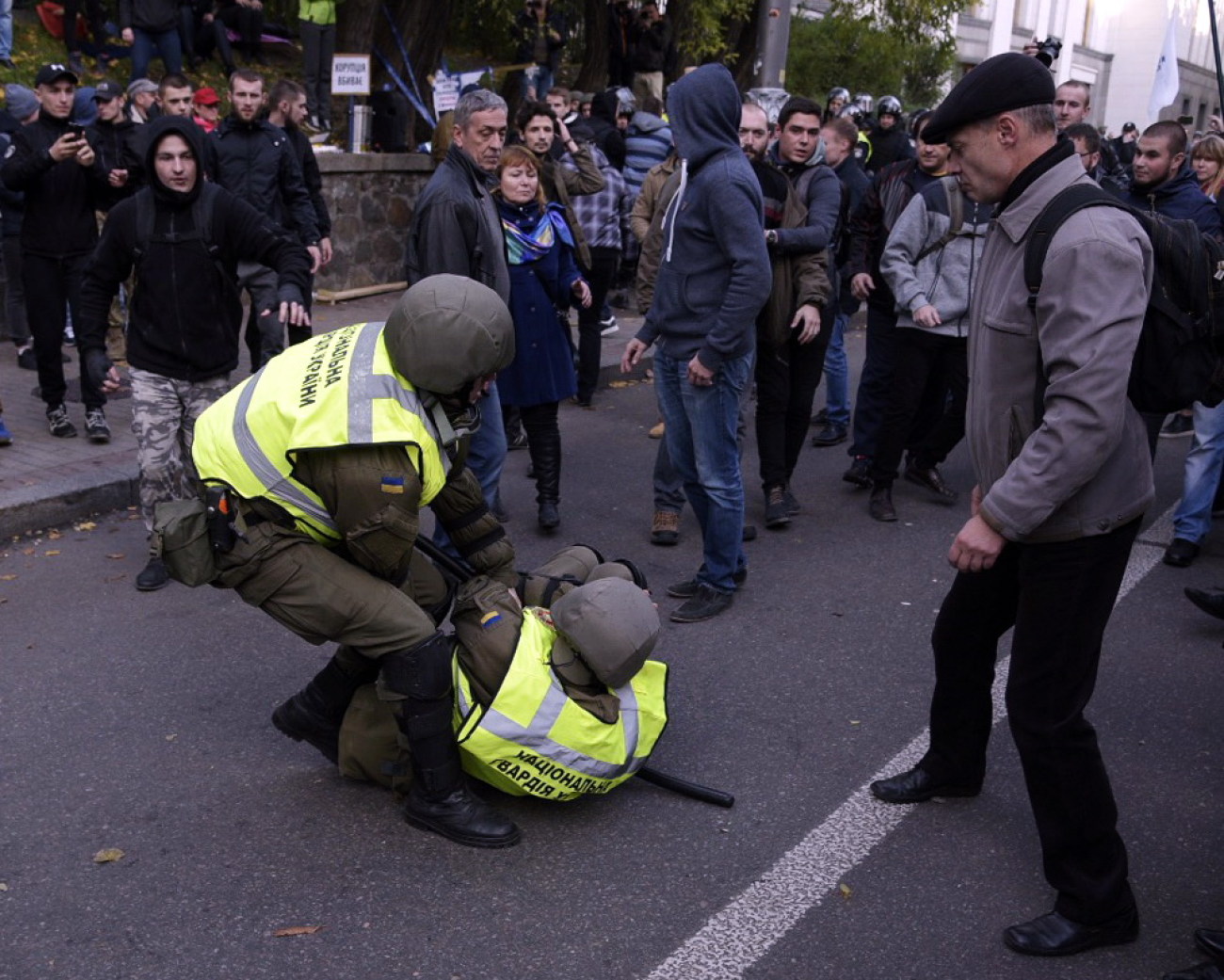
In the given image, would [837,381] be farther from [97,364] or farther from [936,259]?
[97,364]

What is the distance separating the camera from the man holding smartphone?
268 inches

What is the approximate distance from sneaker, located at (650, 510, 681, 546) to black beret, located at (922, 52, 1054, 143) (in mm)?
3290

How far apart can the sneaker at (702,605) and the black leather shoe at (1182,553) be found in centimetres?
218

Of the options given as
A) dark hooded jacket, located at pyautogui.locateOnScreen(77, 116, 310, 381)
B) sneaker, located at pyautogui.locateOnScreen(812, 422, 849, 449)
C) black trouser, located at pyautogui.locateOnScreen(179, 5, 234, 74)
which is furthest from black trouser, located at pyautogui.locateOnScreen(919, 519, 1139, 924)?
black trouser, located at pyautogui.locateOnScreen(179, 5, 234, 74)

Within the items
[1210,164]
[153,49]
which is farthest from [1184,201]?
[153,49]

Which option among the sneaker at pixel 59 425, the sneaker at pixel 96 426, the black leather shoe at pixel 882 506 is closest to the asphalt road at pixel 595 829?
the black leather shoe at pixel 882 506

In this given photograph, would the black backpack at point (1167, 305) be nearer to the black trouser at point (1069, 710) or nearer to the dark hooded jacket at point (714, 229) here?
the black trouser at point (1069, 710)

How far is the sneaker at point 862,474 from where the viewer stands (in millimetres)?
6918

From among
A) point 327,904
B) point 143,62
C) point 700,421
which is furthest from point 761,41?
point 327,904

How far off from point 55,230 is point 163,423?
2319 mm

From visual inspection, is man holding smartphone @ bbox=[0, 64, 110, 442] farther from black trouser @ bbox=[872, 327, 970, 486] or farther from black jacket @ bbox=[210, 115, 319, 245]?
black trouser @ bbox=[872, 327, 970, 486]

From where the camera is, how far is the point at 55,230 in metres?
6.90

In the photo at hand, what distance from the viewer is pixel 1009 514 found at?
110 inches

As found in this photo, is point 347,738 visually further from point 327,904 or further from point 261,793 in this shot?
point 327,904
